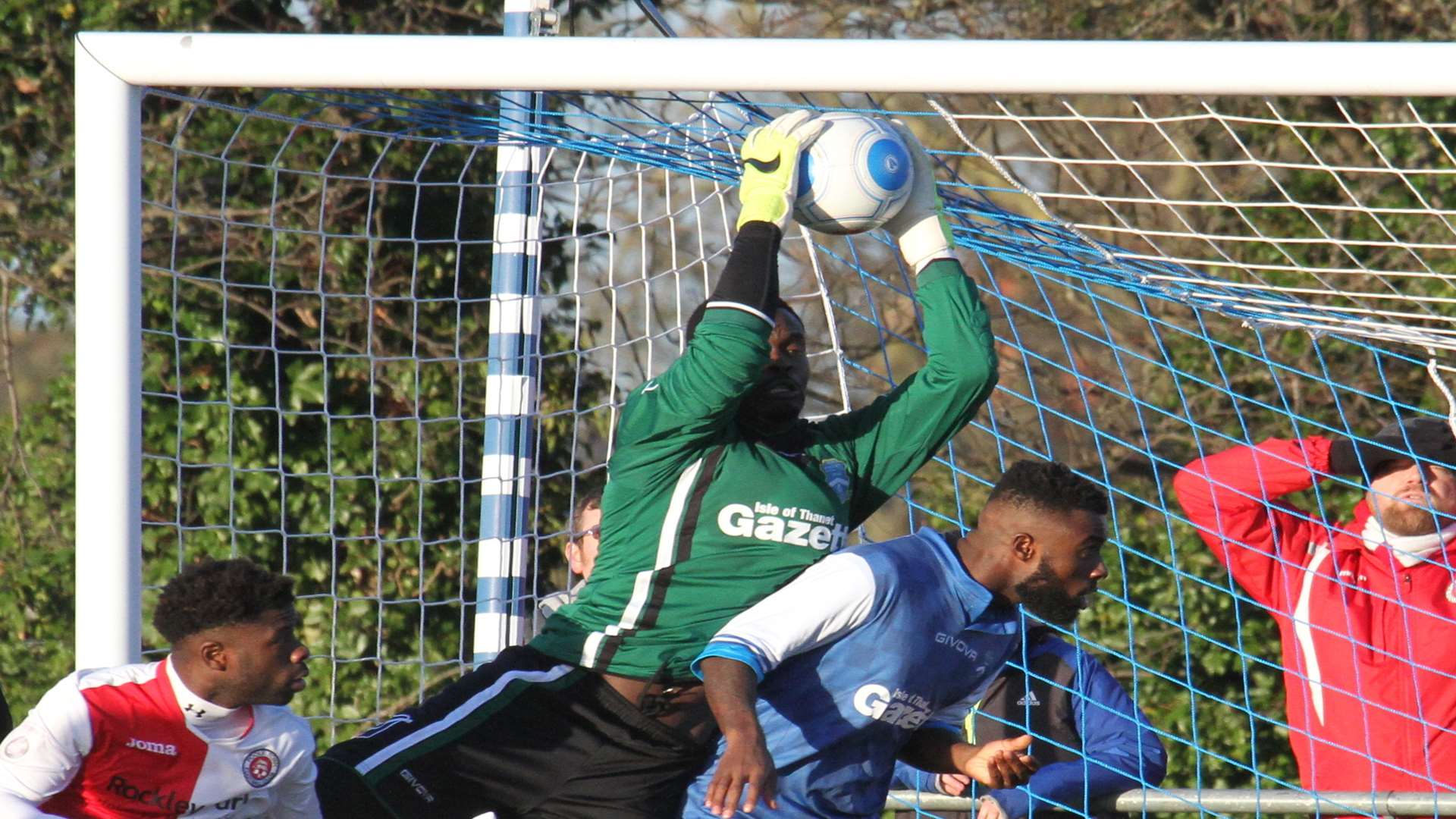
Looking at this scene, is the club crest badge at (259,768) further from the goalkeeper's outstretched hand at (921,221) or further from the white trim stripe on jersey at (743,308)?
the goalkeeper's outstretched hand at (921,221)

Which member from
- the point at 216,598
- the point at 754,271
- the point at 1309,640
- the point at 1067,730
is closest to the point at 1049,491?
the point at 754,271

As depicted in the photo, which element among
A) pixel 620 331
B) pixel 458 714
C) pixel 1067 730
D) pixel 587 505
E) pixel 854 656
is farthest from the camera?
pixel 620 331

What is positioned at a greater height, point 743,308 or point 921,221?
point 921,221

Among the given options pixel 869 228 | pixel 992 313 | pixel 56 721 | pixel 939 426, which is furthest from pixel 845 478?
pixel 992 313

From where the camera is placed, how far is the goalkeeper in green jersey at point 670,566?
10.6ft

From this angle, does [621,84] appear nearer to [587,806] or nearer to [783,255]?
[587,806]

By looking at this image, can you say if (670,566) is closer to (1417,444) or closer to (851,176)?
(851,176)

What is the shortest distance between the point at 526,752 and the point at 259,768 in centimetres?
49

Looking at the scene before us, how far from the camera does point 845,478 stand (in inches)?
136

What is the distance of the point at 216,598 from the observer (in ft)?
10.5

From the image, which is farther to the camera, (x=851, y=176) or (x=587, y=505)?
(x=587, y=505)

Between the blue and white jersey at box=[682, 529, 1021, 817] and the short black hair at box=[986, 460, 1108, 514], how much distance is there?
162 millimetres

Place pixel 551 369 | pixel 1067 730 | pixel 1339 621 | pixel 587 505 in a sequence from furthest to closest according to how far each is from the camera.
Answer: pixel 551 369 < pixel 587 505 < pixel 1339 621 < pixel 1067 730

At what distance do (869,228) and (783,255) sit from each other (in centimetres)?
432
